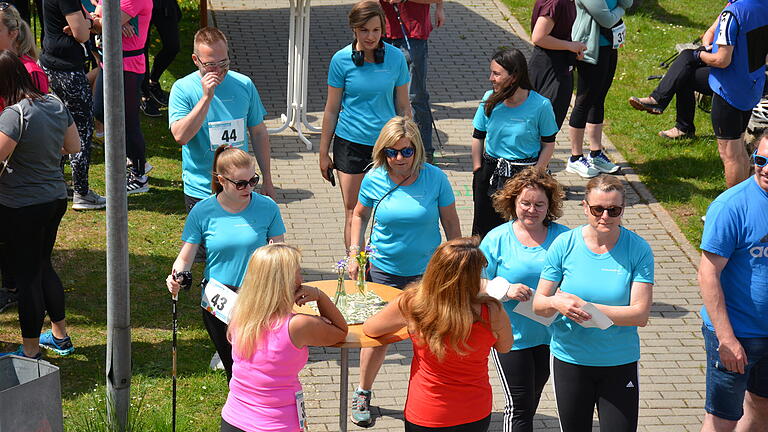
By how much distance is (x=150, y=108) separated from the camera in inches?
434

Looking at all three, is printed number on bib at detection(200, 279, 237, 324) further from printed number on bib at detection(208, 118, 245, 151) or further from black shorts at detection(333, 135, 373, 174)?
black shorts at detection(333, 135, 373, 174)

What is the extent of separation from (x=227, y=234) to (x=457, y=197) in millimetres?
4270

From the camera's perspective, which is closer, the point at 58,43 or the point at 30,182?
the point at 30,182

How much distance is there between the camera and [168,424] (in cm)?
568

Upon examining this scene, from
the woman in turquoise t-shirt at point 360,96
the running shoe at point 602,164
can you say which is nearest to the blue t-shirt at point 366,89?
the woman in turquoise t-shirt at point 360,96

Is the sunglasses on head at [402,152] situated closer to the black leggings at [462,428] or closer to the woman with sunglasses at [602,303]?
the woman with sunglasses at [602,303]

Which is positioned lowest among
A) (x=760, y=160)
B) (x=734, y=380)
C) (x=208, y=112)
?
(x=734, y=380)

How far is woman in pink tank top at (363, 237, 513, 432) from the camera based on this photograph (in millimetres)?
4445

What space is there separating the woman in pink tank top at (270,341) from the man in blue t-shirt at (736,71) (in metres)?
5.16

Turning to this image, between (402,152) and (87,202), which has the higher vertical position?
(402,152)

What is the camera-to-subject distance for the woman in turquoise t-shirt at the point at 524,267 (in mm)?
5242

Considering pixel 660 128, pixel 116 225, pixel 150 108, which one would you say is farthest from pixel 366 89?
pixel 660 128

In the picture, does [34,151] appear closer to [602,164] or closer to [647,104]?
[602,164]

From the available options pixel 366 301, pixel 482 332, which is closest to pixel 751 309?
pixel 482 332
